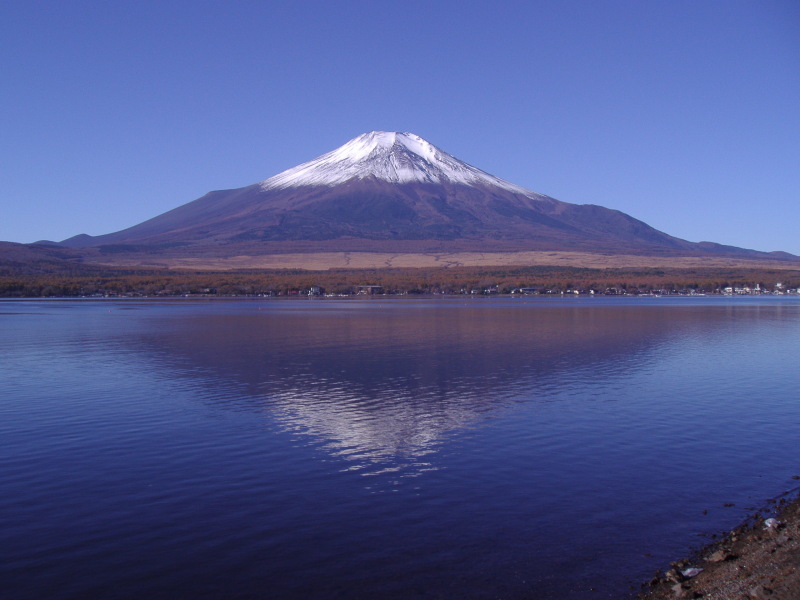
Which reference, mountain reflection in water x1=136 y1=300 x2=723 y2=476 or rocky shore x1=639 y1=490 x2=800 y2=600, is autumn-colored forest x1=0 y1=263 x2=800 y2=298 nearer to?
mountain reflection in water x1=136 y1=300 x2=723 y2=476

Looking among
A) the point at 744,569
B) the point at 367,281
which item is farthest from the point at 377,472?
the point at 367,281

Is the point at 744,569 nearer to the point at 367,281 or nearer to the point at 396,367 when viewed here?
the point at 396,367

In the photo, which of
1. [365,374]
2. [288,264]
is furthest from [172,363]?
[288,264]

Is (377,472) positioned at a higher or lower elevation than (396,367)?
lower

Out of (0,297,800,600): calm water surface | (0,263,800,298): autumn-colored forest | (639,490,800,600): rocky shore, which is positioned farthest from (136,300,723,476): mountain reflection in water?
(0,263,800,298): autumn-colored forest

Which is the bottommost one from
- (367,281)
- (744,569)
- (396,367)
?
(744,569)

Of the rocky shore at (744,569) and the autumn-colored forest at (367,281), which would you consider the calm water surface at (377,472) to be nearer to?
the rocky shore at (744,569)

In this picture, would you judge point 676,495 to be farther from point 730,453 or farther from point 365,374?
point 365,374
